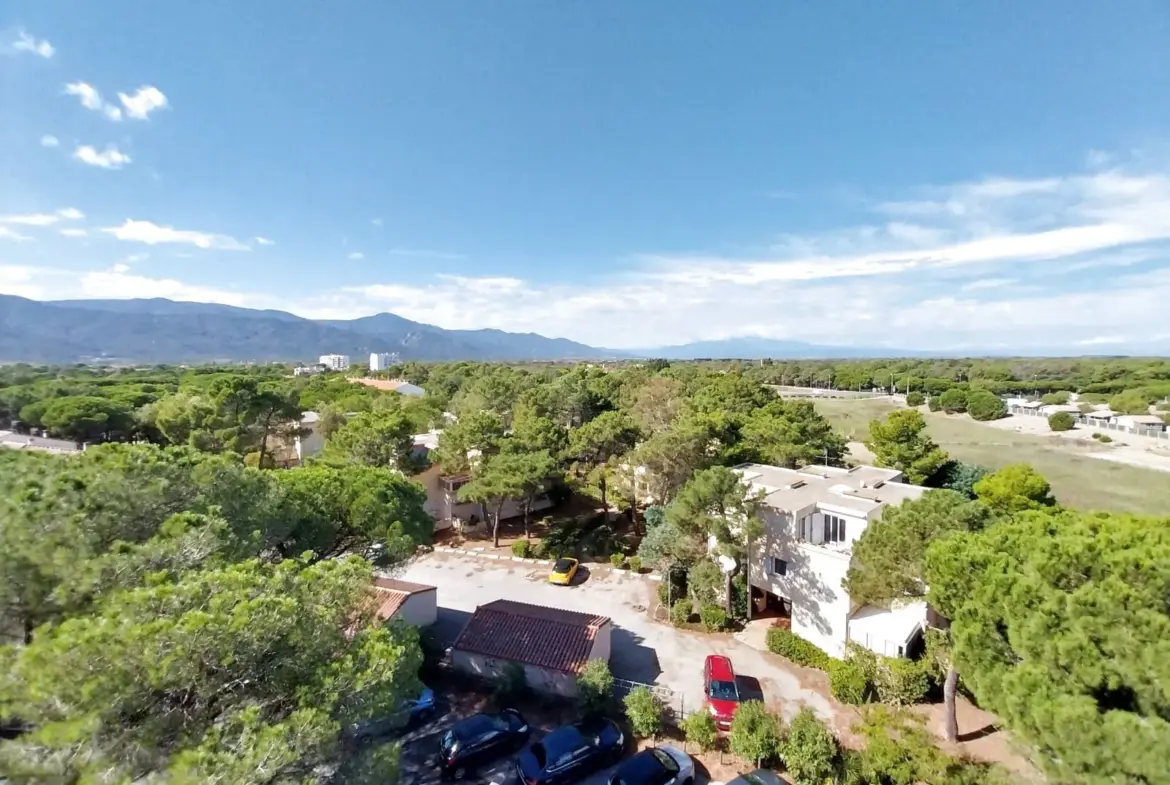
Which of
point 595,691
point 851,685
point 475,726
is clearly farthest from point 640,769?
point 851,685

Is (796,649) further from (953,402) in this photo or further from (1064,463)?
(953,402)

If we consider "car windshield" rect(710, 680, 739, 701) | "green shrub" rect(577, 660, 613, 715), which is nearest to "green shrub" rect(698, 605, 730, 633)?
"car windshield" rect(710, 680, 739, 701)

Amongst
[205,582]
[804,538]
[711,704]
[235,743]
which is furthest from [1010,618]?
[205,582]

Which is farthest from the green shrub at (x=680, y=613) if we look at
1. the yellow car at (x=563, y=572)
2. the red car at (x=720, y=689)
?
the yellow car at (x=563, y=572)

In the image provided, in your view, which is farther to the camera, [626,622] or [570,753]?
[626,622]

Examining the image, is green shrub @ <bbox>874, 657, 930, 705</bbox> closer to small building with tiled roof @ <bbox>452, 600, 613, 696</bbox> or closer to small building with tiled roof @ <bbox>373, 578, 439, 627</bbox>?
small building with tiled roof @ <bbox>452, 600, 613, 696</bbox>

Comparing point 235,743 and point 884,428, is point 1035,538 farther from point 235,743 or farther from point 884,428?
point 884,428
